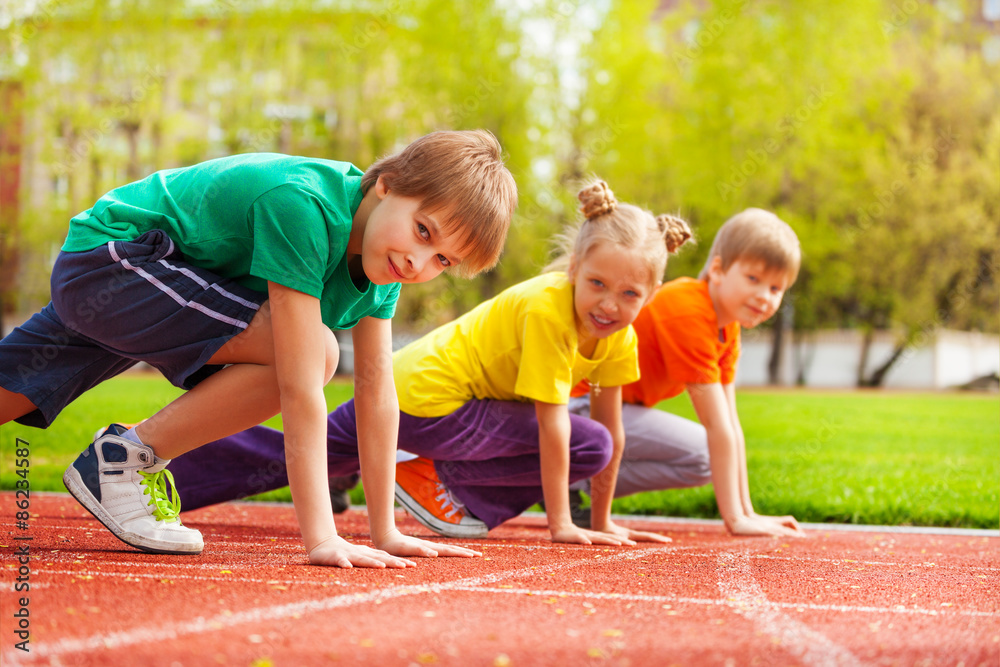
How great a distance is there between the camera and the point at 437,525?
3.66 metres

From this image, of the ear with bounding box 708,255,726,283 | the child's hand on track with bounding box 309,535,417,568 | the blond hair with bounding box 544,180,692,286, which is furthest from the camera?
the ear with bounding box 708,255,726,283

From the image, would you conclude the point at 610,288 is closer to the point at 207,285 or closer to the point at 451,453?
the point at 451,453

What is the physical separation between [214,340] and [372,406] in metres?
0.55

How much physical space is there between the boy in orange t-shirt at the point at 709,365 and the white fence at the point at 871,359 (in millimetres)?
23547

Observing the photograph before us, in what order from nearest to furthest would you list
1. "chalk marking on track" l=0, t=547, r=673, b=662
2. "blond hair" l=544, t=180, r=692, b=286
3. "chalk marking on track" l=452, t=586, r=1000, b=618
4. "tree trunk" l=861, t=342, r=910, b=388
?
"chalk marking on track" l=0, t=547, r=673, b=662, "chalk marking on track" l=452, t=586, r=1000, b=618, "blond hair" l=544, t=180, r=692, b=286, "tree trunk" l=861, t=342, r=910, b=388

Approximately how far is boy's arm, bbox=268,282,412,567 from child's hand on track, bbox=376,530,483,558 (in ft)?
1.02

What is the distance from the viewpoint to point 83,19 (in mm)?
23750

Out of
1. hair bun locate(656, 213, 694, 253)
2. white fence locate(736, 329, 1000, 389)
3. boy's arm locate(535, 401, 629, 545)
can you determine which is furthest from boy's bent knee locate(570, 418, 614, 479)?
white fence locate(736, 329, 1000, 389)

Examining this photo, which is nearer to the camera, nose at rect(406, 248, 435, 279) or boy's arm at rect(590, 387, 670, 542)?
nose at rect(406, 248, 435, 279)

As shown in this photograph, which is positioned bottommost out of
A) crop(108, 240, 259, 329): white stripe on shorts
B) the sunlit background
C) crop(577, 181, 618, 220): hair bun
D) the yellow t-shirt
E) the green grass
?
the green grass

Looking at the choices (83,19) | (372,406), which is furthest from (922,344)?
(372,406)

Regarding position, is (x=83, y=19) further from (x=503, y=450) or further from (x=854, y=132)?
(x=503, y=450)

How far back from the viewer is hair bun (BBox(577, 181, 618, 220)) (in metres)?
3.61

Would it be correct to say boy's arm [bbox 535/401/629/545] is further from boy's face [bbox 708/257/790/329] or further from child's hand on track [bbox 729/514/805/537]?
boy's face [bbox 708/257/790/329]
